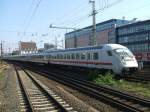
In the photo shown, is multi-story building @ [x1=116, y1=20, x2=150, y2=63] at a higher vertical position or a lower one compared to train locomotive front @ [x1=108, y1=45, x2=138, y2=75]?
higher

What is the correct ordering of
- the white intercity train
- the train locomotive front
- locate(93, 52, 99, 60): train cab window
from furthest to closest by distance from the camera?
locate(93, 52, 99, 60): train cab window → the white intercity train → the train locomotive front

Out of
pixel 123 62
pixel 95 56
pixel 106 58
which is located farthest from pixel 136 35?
pixel 123 62

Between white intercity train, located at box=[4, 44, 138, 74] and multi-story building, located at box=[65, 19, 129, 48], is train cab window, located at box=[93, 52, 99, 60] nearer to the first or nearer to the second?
white intercity train, located at box=[4, 44, 138, 74]

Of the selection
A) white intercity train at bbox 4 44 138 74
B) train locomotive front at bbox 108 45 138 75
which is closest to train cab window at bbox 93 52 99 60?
white intercity train at bbox 4 44 138 74

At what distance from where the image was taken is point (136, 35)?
92.6 metres

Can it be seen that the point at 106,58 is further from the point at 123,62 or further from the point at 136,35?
the point at 136,35

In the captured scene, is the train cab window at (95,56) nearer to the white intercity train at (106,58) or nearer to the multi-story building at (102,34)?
the white intercity train at (106,58)

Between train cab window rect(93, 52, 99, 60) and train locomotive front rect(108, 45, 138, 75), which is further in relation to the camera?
train cab window rect(93, 52, 99, 60)

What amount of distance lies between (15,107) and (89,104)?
321 cm

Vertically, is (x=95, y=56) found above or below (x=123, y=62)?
above

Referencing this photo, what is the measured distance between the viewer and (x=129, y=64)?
950 inches

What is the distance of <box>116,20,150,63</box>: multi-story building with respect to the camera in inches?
3415

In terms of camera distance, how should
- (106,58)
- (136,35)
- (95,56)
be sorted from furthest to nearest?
1. (136,35)
2. (95,56)
3. (106,58)

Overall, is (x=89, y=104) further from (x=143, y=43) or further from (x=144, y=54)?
(x=143, y=43)
